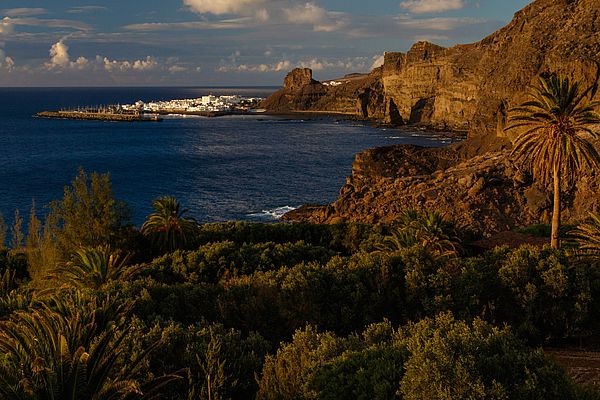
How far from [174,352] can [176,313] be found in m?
5.63

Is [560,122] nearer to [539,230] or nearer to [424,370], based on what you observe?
[539,230]

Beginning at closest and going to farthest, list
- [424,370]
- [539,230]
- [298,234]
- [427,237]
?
[424,370]
[427,237]
[298,234]
[539,230]

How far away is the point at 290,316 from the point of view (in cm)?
1725

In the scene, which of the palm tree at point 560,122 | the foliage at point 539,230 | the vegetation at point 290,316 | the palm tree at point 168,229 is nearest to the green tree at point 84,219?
the vegetation at point 290,316

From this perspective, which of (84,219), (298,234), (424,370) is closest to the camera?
(424,370)

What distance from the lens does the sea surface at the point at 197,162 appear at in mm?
75562

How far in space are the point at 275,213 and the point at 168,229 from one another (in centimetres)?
3422

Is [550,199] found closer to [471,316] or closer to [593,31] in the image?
[471,316]

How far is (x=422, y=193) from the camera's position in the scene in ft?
168

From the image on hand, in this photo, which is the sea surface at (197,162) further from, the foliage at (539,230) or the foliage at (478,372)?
the foliage at (478,372)

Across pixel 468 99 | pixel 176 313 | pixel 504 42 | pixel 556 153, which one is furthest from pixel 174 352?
pixel 468 99

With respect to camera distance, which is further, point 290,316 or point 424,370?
point 290,316

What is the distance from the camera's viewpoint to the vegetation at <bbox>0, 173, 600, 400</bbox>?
9.19 m

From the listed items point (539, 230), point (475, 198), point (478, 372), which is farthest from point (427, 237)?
point (475, 198)
